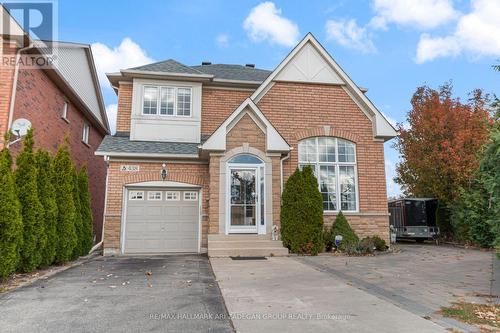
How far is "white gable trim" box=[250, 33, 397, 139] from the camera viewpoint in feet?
42.5

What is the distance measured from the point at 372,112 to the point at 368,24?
10.9 ft

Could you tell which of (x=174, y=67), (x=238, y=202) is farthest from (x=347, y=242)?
(x=174, y=67)

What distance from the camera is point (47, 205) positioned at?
8.23 metres

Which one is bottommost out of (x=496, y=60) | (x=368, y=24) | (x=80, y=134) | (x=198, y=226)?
(x=198, y=226)

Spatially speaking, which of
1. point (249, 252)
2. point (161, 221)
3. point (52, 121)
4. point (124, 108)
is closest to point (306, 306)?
point (249, 252)

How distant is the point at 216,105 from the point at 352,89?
18.0 feet

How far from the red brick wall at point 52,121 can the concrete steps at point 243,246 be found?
17.6 ft

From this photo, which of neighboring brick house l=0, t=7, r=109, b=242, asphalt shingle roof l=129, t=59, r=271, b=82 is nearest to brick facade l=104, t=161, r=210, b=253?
neighboring brick house l=0, t=7, r=109, b=242

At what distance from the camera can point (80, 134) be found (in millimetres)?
15258

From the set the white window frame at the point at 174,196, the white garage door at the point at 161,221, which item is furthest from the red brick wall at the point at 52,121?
the white window frame at the point at 174,196

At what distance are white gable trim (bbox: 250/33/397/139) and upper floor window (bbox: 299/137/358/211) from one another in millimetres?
1343

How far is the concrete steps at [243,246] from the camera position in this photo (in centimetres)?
1009

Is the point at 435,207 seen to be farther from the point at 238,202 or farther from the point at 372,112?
the point at 238,202

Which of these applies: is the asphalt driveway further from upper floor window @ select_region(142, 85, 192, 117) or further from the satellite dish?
upper floor window @ select_region(142, 85, 192, 117)
